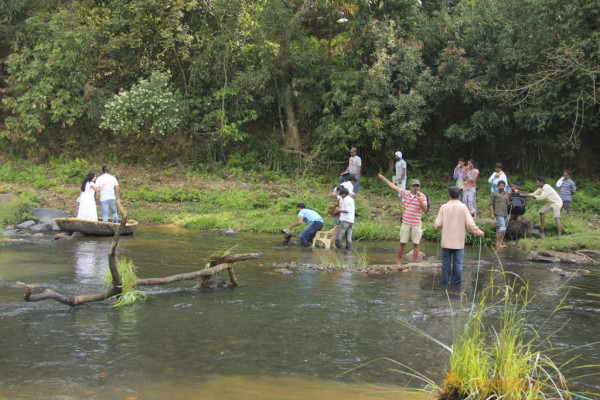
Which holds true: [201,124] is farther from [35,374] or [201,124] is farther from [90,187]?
[35,374]

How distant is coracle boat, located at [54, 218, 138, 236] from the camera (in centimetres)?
1577

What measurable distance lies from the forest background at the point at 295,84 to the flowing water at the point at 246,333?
1155cm

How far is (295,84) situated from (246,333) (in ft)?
61.5

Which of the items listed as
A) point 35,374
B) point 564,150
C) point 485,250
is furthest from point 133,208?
point 564,150

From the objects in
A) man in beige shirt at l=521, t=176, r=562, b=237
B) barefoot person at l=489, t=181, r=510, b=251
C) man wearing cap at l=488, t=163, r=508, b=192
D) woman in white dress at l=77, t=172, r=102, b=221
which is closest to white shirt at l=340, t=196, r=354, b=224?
barefoot person at l=489, t=181, r=510, b=251

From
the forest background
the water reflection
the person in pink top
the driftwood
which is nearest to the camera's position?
the driftwood

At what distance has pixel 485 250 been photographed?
1599 cm

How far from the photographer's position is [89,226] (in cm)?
1584

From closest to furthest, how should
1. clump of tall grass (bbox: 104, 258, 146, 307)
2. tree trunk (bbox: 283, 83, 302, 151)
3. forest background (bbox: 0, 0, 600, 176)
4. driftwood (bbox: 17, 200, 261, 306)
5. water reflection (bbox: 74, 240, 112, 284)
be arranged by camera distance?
driftwood (bbox: 17, 200, 261, 306) < clump of tall grass (bbox: 104, 258, 146, 307) < water reflection (bbox: 74, 240, 112, 284) < forest background (bbox: 0, 0, 600, 176) < tree trunk (bbox: 283, 83, 302, 151)

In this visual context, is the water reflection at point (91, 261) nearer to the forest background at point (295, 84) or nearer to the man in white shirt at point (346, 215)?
the man in white shirt at point (346, 215)

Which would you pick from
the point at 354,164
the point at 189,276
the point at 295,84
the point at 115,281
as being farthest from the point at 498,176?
the point at 115,281

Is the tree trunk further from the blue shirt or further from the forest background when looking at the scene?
→ the blue shirt

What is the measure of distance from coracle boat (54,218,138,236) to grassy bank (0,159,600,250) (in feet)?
9.20

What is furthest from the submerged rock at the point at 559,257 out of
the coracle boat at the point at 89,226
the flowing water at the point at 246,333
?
the coracle boat at the point at 89,226
